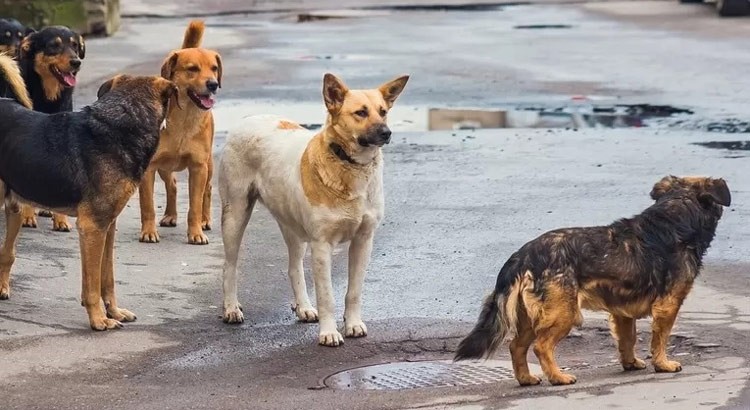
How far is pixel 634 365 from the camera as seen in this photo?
7.50 meters

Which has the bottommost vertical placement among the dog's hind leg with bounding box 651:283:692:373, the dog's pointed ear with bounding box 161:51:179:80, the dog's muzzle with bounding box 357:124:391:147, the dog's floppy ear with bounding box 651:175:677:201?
the dog's hind leg with bounding box 651:283:692:373

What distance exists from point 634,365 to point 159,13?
2488 cm

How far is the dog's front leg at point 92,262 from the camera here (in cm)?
844

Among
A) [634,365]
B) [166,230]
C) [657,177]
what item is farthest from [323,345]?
[657,177]

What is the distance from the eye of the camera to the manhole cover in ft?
24.8

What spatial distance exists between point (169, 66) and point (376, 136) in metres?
2.79

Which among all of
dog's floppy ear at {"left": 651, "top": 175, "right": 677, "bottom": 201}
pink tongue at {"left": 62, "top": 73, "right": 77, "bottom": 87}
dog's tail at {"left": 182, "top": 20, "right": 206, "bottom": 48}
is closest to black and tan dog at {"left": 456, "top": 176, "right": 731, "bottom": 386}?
dog's floppy ear at {"left": 651, "top": 175, "right": 677, "bottom": 201}

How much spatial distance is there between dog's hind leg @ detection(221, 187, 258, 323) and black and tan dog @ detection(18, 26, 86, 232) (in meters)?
2.54

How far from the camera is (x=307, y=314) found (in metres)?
8.88

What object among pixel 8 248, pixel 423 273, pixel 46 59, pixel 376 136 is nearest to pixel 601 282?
pixel 376 136

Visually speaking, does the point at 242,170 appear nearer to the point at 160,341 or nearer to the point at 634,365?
the point at 160,341

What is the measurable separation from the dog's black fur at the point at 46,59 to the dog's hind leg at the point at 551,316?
16.7 ft

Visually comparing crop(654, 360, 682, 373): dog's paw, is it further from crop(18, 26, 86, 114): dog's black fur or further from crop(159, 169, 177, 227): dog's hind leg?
crop(18, 26, 86, 114): dog's black fur

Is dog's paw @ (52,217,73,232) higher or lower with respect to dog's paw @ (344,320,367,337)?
lower
